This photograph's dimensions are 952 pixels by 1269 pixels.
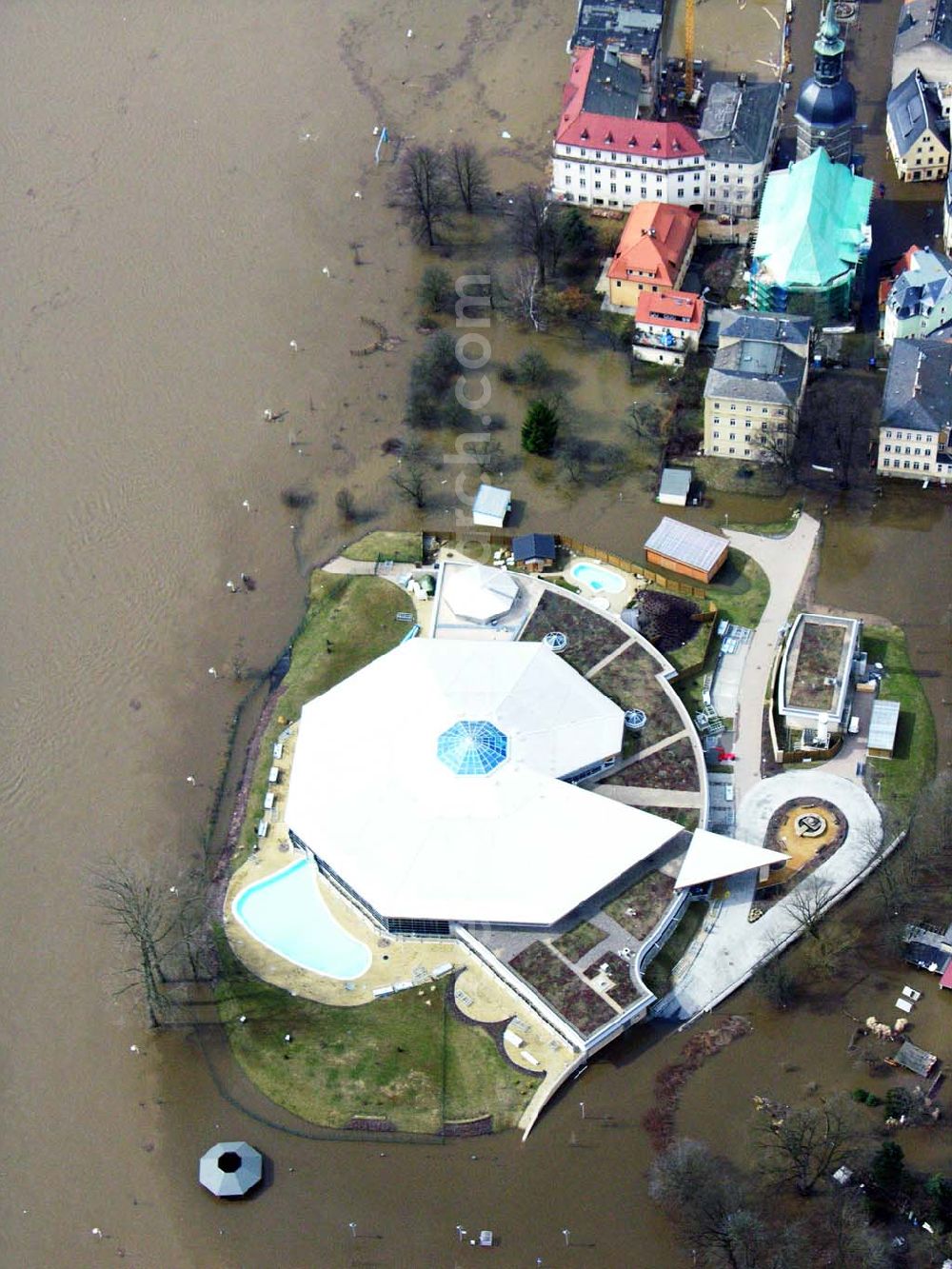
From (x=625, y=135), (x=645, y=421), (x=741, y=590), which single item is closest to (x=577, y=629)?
(x=741, y=590)

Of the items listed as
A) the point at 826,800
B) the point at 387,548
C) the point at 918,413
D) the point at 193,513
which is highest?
the point at 918,413

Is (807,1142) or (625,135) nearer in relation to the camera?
(807,1142)

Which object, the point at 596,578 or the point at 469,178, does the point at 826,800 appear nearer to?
the point at 596,578

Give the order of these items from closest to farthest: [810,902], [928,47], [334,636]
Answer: [810,902] → [334,636] → [928,47]

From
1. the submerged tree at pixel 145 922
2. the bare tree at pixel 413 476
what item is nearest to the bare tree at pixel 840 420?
the bare tree at pixel 413 476

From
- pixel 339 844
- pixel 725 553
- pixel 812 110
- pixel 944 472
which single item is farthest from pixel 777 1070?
pixel 812 110

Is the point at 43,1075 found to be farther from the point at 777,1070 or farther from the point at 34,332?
the point at 34,332

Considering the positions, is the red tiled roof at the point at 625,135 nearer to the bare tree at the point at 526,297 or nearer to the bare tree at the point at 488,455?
the bare tree at the point at 526,297

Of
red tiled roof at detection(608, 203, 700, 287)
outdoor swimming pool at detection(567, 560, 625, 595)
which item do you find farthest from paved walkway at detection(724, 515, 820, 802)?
red tiled roof at detection(608, 203, 700, 287)
